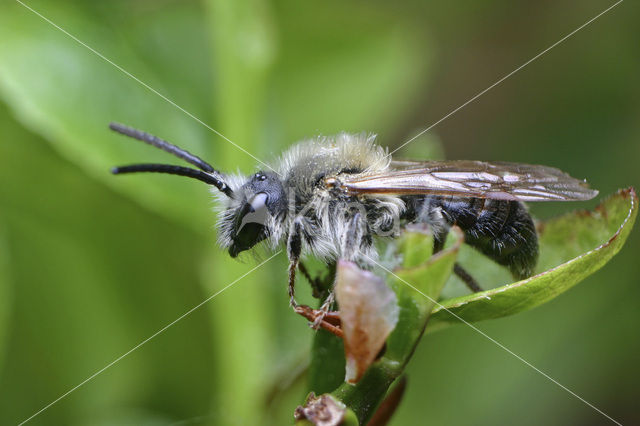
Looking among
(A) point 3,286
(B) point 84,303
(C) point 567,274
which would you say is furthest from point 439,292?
(B) point 84,303

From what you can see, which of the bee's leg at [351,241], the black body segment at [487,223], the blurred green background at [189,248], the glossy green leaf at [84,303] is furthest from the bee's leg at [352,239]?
the glossy green leaf at [84,303]

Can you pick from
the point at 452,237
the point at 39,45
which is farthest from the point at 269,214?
the point at 39,45

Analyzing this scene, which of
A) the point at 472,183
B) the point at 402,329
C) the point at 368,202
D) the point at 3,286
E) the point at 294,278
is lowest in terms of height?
the point at 3,286

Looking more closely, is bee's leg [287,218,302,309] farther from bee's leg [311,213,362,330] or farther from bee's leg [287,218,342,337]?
bee's leg [311,213,362,330]

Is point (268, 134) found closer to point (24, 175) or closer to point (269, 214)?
point (24, 175)

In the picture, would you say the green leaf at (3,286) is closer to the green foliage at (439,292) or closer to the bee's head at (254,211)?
the bee's head at (254,211)

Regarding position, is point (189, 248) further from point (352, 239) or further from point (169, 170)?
point (352, 239)
